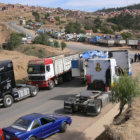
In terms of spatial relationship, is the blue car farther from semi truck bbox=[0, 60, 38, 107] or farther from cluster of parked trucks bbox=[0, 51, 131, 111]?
semi truck bbox=[0, 60, 38, 107]

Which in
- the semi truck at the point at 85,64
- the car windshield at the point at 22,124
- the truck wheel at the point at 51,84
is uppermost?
the semi truck at the point at 85,64

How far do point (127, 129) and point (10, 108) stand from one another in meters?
9.63

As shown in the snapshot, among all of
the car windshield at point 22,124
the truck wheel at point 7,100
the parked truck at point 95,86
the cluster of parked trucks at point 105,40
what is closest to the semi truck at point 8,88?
the truck wheel at point 7,100

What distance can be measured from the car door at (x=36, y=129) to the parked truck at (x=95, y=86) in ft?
11.7

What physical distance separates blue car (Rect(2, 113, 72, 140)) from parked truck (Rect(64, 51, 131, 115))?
7.77 feet

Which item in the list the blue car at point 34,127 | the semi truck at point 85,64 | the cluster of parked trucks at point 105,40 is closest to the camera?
the blue car at point 34,127

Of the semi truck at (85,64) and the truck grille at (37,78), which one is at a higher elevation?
the semi truck at (85,64)

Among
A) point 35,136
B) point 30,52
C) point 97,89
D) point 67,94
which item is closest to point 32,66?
point 67,94

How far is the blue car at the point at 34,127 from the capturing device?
28.0 ft

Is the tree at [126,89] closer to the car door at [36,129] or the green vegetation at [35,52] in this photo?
the car door at [36,129]

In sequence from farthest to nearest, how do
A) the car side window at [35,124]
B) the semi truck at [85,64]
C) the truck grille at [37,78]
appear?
1. the semi truck at [85,64]
2. the truck grille at [37,78]
3. the car side window at [35,124]

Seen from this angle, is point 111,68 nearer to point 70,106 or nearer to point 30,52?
point 70,106

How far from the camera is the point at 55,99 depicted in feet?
54.2

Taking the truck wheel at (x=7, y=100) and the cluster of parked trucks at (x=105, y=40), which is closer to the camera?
the truck wheel at (x=7, y=100)
